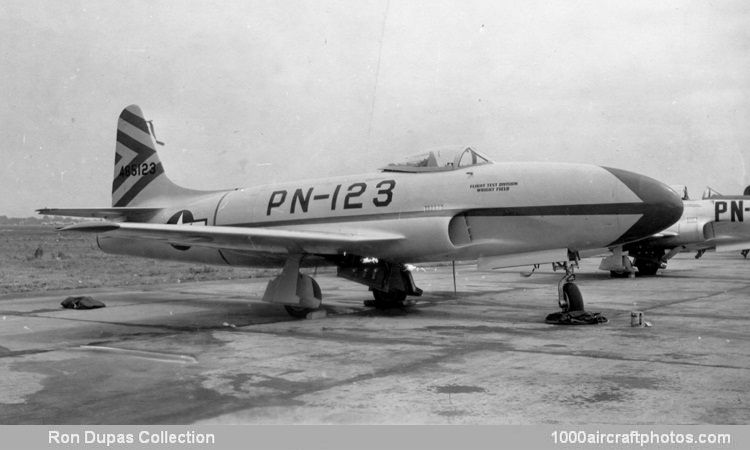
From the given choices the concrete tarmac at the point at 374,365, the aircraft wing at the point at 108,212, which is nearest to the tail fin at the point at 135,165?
the aircraft wing at the point at 108,212

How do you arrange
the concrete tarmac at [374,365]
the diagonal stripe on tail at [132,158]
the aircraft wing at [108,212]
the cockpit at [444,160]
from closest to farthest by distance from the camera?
the concrete tarmac at [374,365] → the cockpit at [444,160] → the aircraft wing at [108,212] → the diagonal stripe on tail at [132,158]

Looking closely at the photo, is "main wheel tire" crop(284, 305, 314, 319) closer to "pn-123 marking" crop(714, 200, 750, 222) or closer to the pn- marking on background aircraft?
the pn- marking on background aircraft

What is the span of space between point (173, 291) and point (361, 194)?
6957 millimetres

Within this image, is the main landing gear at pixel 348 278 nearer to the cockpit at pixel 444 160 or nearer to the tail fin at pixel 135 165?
the cockpit at pixel 444 160

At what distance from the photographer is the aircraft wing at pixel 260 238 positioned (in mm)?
9366

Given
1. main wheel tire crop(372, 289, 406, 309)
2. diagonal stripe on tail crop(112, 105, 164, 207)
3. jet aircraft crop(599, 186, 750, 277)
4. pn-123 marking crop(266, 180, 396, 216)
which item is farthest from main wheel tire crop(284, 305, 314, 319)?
jet aircraft crop(599, 186, 750, 277)

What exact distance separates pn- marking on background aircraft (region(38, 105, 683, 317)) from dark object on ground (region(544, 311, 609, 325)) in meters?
0.19

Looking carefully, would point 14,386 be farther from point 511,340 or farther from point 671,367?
point 671,367

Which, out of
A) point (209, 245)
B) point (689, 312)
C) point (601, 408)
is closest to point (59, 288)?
point (209, 245)

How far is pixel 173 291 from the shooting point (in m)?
15.7

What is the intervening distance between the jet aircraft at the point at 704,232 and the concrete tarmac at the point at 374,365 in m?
8.32

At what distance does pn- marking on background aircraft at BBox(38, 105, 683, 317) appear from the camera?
9.14 meters

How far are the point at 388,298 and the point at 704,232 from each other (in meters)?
13.0

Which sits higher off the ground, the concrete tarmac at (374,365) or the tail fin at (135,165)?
the tail fin at (135,165)
